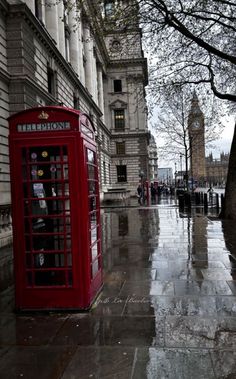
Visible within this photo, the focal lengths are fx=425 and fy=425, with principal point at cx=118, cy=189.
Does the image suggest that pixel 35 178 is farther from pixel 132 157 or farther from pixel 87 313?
pixel 132 157

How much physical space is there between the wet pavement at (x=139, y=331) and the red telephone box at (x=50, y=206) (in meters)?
0.33

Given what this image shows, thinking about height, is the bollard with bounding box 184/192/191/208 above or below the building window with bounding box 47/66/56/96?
below

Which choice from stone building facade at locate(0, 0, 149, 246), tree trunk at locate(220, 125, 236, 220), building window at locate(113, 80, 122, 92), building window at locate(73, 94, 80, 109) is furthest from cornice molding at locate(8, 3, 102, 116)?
building window at locate(113, 80, 122, 92)

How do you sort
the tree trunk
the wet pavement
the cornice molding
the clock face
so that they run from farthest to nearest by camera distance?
the clock face → the cornice molding → the tree trunk → the wet pavement

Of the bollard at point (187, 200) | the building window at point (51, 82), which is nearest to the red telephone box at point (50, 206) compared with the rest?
the bollard at point (187, 200)

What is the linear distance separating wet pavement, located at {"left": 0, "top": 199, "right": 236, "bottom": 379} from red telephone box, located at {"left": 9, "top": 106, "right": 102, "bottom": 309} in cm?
33

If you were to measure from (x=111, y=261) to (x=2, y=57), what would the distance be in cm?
1227

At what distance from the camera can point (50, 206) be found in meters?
5.62

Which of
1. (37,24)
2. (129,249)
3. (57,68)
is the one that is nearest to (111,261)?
(129,249)

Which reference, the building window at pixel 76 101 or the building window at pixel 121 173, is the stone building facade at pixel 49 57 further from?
the building window at pixel 121 173

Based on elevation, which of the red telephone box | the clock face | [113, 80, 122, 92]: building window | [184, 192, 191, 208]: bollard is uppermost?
[113, 80, 122, 92]: building window

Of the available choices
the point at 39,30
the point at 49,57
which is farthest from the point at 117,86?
the point at 39,30

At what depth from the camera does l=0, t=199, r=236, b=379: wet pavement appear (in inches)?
147

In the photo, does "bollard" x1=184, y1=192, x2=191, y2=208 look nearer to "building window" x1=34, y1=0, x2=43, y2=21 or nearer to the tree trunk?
the tree trunk
